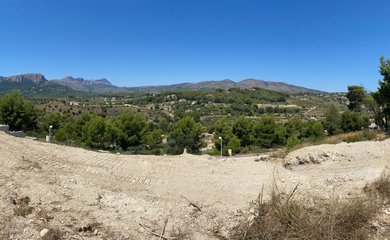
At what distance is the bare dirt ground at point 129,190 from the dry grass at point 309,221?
39.4 inches

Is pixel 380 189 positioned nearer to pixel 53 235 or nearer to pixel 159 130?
pixel 53 235

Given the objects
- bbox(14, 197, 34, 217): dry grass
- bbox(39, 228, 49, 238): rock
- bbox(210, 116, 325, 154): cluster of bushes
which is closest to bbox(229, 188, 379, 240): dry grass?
bbox(39, 228, 49, 238): rock

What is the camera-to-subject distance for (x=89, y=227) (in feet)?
22.4

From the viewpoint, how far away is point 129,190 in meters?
8.89

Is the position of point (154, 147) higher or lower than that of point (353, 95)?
lower

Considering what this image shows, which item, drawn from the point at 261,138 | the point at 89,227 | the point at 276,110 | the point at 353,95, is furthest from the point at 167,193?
the point at 276,110

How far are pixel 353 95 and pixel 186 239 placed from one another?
64.4 m

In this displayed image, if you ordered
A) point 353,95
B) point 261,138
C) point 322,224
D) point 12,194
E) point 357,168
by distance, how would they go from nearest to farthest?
point 322,224
point 12,194
point 357,168
point 261,138
point 353,95

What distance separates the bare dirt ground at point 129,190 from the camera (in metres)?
6.90

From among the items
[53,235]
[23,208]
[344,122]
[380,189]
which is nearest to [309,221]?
[380,189]

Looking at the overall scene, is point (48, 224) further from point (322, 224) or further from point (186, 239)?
Answer: point (322, 224)

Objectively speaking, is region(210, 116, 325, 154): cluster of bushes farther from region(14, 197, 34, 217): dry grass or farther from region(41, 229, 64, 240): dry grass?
region(41, 229, 64, 240): dry grass

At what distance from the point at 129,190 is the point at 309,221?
459 cm

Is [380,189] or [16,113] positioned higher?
[380,189]
